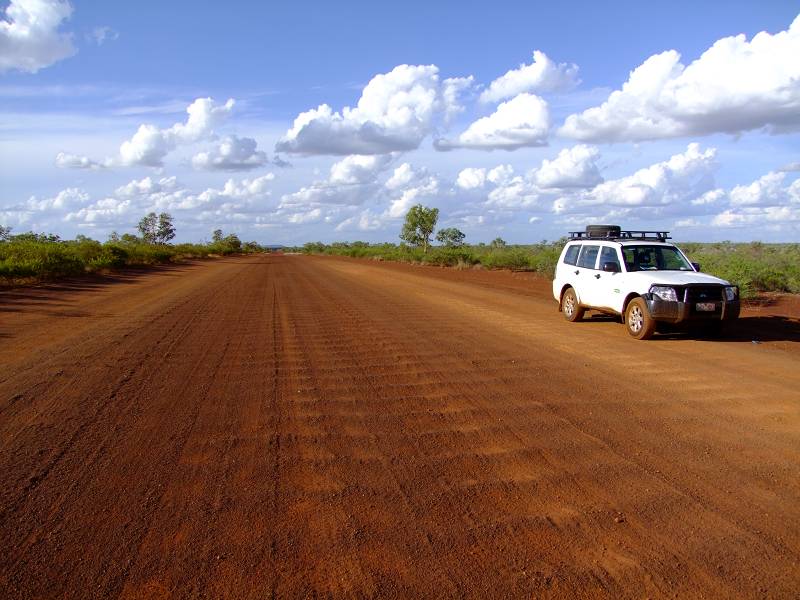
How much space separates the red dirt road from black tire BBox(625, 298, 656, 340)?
0.95 metres

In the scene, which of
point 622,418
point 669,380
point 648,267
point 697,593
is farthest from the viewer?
point 648,267

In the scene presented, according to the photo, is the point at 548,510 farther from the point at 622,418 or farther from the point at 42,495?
the point at 42,495

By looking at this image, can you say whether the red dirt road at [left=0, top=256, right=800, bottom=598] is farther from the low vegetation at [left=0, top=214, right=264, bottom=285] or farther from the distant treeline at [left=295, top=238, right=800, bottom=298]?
the low vegetation at [left=0, top=214, right=264, bottom=285]

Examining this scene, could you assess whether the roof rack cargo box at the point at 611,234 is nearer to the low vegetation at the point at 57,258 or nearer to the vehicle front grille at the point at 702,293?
the vehicle front grille at the point at 702,293

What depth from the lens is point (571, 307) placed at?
14234 mm

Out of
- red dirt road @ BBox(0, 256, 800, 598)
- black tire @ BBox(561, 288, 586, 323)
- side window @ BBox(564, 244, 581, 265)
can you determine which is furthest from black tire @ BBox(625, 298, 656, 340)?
side window @ BBox(564, 244, 581, 265)

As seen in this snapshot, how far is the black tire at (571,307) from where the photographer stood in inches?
552

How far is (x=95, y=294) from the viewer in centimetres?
2152

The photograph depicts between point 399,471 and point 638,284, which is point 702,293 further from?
point 399,471

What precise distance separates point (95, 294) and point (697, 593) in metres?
21.6

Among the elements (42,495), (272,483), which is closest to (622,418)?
(272,483)

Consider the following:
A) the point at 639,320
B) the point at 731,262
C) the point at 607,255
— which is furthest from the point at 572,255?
the point at 731,262

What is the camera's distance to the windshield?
41.4ft

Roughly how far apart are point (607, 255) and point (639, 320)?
6.51ft
